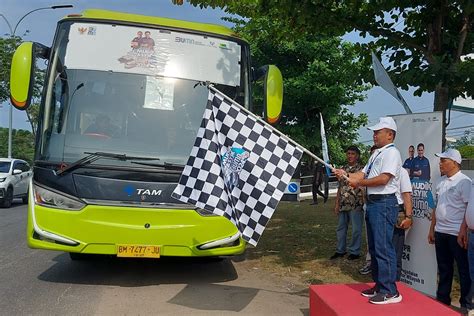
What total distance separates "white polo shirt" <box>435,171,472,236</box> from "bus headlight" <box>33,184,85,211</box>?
13.2 ft

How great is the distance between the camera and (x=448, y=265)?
5.18m

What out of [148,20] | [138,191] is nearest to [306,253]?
[138,191]

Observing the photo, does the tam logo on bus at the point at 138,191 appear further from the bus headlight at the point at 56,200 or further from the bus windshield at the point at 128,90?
the bus headlight at the point at 56,200

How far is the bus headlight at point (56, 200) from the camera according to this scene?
5770 mm

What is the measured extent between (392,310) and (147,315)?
8.30ft

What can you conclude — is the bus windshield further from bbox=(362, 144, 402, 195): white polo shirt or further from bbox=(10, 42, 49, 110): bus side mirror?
bbox=(362, 144, 402, 195): white polo shirt

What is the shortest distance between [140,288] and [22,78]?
3.01 m

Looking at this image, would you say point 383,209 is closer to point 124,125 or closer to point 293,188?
point 124,125

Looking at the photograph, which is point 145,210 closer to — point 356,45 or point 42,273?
point 42,273

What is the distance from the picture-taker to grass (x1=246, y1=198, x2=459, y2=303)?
684 centimetres

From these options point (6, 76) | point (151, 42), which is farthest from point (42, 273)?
point (6, 76)

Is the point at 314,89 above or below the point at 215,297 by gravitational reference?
above

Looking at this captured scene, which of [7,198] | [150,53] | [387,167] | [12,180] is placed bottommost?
[7,198]

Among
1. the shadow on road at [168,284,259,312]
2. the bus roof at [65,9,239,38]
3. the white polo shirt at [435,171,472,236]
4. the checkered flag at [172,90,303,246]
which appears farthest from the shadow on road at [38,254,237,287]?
the bus roof at [65,9,239,38]
